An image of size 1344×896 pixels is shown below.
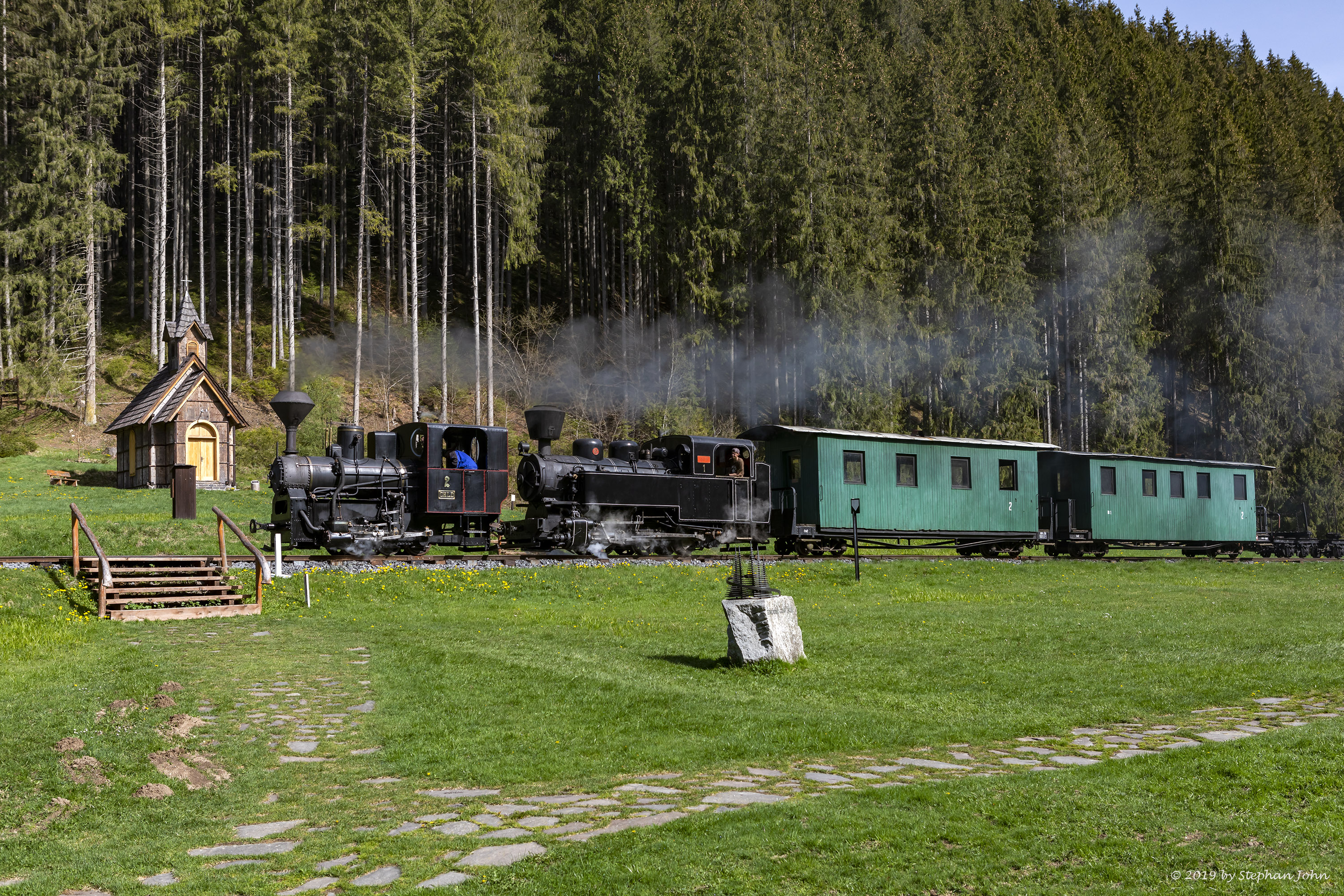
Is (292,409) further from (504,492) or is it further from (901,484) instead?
(901,484)

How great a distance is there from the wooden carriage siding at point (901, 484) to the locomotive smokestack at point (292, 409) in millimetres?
11609

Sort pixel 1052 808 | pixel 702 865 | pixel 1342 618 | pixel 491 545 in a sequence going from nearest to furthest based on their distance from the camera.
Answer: pixel 702 865 < pixel 1052 808 < pixel 1342 618 < pixel 491 545

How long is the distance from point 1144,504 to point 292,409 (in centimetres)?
2451

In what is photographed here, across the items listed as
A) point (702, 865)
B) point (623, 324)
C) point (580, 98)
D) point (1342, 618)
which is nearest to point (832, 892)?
point (702, 865)

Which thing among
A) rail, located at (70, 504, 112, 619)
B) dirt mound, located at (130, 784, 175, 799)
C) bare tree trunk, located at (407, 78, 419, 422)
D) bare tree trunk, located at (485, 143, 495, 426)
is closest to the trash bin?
rail, located at (70, 504, 112, 619)

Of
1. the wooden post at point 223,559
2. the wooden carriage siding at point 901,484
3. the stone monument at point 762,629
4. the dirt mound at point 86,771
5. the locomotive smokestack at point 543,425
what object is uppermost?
the locomotive smokestack at point 543,425

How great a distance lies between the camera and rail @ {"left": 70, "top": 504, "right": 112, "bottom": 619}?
1534cm

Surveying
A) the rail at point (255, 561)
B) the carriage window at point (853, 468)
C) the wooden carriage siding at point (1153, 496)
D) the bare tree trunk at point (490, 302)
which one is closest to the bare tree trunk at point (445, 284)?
the bare tree trunk at point (490, 302)

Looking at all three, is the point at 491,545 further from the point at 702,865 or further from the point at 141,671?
the point at 702,865

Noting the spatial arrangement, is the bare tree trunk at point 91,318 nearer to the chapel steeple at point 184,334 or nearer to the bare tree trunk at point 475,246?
the chapel steeple at point 184,334

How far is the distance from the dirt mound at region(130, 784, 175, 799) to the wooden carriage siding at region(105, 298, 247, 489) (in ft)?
100

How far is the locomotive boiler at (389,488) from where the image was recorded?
2095cm

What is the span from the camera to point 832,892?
15.2ft

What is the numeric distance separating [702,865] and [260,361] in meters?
49.6
